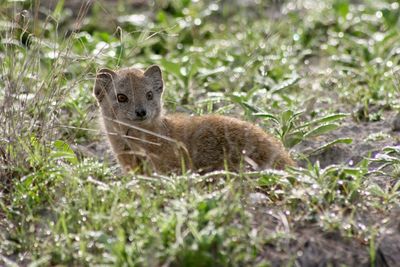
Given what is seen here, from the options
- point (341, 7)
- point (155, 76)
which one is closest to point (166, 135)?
point (155, 76)

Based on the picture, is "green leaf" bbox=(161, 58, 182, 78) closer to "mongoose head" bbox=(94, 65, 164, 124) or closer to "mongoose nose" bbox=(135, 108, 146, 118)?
"mongoose head" bbox=(94, 65, 164, 124)

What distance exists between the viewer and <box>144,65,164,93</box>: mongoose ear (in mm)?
5574

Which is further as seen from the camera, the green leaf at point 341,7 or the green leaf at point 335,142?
the green leaf at point 341,7

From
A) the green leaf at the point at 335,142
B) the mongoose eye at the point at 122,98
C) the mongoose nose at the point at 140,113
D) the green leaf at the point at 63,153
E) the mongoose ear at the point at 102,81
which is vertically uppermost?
the mongoose ear at the point at 102,81

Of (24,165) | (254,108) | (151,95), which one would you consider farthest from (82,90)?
(24,165)

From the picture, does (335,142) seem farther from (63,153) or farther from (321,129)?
(63,153)

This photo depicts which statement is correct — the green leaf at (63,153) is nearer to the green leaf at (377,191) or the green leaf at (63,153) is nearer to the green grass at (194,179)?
the green grass at (194,179)

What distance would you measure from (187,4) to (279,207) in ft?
15.2

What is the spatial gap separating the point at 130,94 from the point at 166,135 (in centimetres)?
38

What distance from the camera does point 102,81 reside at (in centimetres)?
548

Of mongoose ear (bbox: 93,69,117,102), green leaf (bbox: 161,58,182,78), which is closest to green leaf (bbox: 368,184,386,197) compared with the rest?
mongoose ear (bbox: 93,69,117,102)

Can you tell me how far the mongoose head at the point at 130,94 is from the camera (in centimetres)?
534

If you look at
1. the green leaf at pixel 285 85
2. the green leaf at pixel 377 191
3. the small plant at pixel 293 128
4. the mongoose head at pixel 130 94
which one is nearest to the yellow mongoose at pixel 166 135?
the mongoose head at pixel 130 94

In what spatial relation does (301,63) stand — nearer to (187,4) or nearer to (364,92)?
(364,92)
